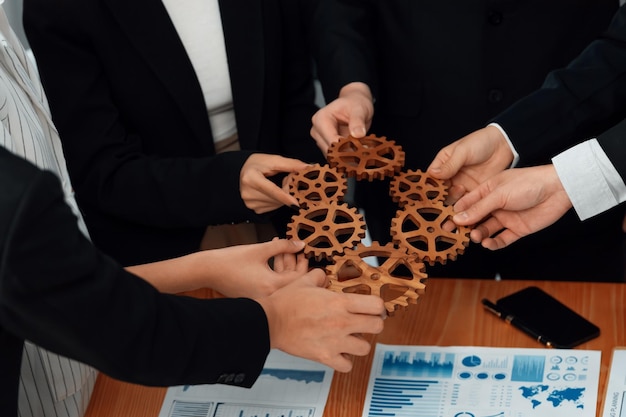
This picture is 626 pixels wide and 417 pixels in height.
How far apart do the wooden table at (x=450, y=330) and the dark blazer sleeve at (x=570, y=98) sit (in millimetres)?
318

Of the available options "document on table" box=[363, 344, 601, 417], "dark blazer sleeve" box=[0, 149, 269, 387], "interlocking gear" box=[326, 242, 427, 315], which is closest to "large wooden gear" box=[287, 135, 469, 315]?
"interlocking gear" box=[326, 242, 427, 315]

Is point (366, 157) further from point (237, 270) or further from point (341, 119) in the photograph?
point (237, 270)

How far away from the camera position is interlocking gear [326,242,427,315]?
1.39m

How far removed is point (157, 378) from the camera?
1134 mm

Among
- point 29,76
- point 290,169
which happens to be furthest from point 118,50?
point 290,169

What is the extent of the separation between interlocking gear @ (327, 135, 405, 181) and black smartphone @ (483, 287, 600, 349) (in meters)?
0.32

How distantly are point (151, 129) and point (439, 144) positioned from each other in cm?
68

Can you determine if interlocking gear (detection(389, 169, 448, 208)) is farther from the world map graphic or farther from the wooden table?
the world map graphic

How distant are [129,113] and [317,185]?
0.54 metres

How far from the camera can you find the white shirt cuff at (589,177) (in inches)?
63.3

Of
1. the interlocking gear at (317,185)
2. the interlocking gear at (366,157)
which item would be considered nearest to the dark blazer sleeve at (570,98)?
the interlocking gear at (366,157)

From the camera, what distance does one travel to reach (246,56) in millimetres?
1930

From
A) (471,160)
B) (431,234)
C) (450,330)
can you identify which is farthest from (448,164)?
(450,330)

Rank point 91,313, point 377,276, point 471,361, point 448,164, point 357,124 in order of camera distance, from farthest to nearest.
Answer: point 357,124 < point 448,164 < point 471,361 < point 377,276 < point 91,313
